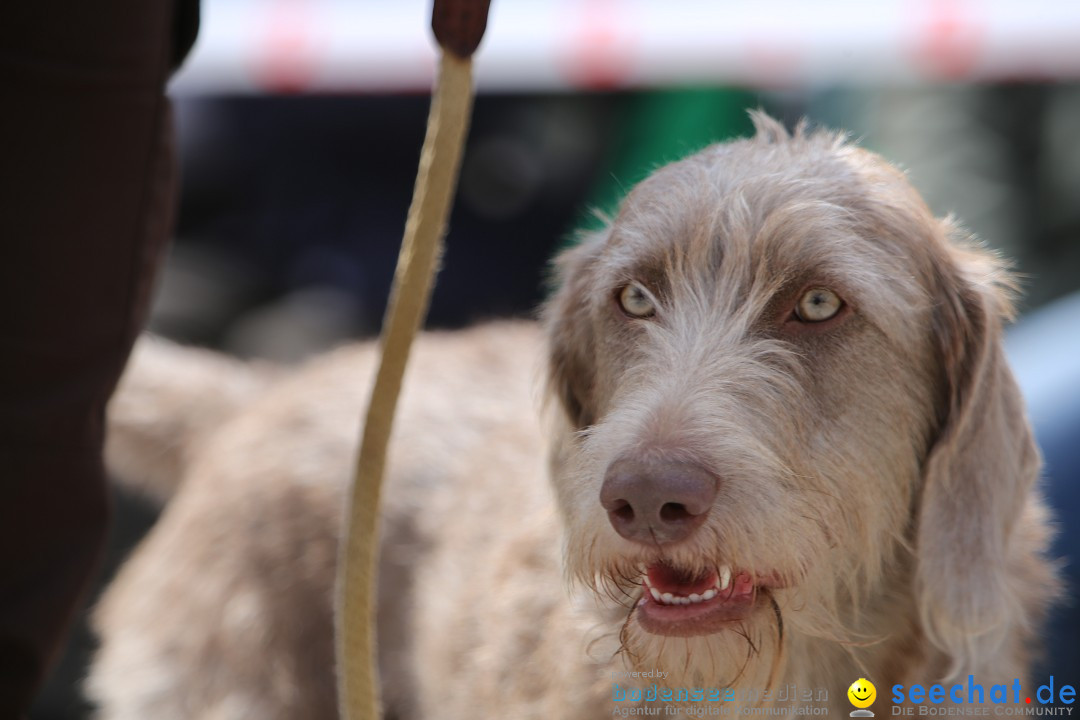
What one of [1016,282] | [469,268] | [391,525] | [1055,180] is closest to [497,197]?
[469,268]

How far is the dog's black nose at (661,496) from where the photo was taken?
1821 mm

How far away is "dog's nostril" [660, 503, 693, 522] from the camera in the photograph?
1.84 m

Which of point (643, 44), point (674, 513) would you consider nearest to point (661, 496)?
point (674, 513)

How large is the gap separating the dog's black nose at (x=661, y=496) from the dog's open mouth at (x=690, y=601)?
13cm

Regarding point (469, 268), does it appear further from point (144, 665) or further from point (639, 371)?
point (639, 371)

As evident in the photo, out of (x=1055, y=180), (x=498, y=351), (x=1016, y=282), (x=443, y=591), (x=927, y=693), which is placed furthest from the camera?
(x=1055, y=180)

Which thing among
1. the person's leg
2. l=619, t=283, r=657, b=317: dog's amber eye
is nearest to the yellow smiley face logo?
l=619, t=283, r=657, b=317: dog's amber eye

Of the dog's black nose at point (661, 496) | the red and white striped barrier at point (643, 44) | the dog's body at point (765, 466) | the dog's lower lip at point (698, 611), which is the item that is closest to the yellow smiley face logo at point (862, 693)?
the dog's body at point (765, 466)

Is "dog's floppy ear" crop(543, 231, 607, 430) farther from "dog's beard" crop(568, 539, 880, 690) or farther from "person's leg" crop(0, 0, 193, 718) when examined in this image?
"person's leg" crop(0, 0, 193, 718)

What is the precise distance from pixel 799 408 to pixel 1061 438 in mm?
1331

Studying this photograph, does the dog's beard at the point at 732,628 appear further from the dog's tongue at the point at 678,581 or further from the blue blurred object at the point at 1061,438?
the blue blurred object at the point at 1061,438

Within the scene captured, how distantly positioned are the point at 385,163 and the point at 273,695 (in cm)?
505

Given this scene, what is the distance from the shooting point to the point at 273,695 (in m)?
3.22

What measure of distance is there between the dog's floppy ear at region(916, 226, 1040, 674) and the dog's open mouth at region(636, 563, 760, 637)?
43cm
